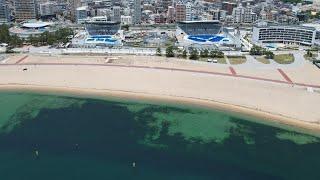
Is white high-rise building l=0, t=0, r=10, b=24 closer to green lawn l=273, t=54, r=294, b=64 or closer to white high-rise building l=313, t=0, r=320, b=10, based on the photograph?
green lawn l=273, t=54, r=294, b=64

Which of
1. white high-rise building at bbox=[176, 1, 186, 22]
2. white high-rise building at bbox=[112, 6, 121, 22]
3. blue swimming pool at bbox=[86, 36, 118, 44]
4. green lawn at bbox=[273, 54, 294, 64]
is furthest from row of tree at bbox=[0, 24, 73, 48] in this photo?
green lawn at bbox=[273, 54, 294, 64]

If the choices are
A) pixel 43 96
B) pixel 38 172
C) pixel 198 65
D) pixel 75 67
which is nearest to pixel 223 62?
pixel 198 65

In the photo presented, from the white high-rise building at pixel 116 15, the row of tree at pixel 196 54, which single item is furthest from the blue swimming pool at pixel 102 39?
the white high-rise building at pixel 116 15

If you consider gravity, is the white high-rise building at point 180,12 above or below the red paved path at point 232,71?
above

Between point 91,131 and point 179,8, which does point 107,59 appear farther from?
point 179,8

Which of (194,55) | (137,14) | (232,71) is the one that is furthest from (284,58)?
(137,14)

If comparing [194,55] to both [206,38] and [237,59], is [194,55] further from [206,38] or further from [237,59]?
[206,38]

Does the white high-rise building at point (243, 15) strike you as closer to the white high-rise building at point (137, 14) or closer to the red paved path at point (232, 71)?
the white high-rise building at point (137, 14)
